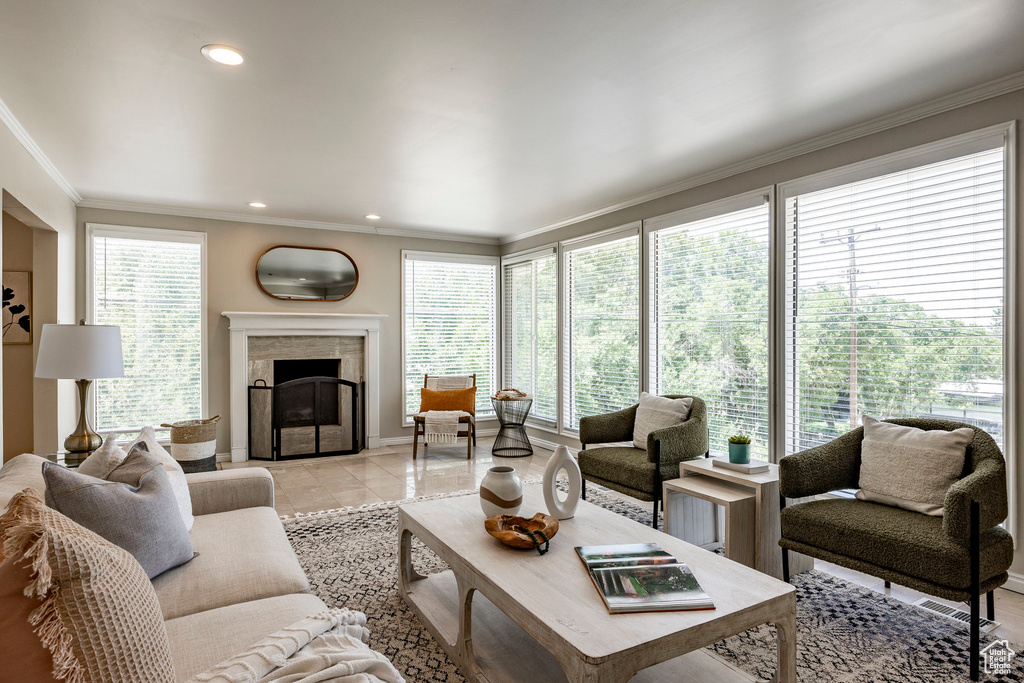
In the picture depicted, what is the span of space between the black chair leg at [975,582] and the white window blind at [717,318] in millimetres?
1811

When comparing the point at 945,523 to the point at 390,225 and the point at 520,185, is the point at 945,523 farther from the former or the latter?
the point at 390,225

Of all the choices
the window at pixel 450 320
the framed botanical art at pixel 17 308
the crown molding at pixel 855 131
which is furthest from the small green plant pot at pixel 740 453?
the framed botanical art at pixel 17 308

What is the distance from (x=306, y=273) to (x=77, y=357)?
3.35m

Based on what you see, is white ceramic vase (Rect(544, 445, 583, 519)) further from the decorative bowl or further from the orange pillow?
the orange pillow

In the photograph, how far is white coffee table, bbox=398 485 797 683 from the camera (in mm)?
1525

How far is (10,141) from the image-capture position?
10.7 ft

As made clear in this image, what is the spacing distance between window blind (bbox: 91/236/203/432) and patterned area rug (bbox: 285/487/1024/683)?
10.2 feet

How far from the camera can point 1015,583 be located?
2.82 meters

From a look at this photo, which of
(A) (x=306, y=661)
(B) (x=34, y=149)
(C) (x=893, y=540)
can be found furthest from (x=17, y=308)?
(C) (x=893, y=540)

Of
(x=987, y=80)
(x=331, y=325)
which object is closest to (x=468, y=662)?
(x=987, y=80)

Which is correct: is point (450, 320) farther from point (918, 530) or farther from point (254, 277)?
point (918, 530)

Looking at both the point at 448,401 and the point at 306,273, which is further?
the point at 448,401

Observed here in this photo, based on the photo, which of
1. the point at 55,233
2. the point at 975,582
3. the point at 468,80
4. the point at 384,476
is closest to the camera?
the point at 975,582

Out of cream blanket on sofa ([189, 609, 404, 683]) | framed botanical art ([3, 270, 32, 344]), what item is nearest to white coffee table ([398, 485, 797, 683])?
cream blanket on sofa ([189, 609, 404, 683])
